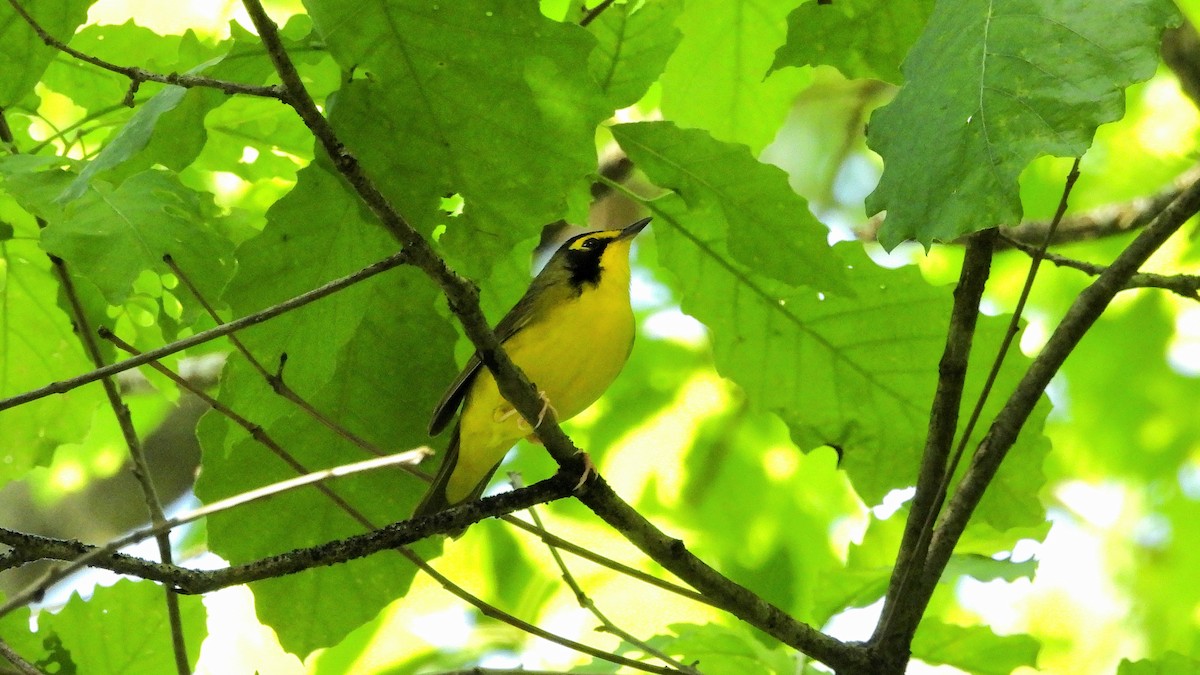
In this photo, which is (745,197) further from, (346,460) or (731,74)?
(346,460)

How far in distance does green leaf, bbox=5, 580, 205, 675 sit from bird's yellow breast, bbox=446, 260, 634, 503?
3.83 ft

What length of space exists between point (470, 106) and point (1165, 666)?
2492 mm

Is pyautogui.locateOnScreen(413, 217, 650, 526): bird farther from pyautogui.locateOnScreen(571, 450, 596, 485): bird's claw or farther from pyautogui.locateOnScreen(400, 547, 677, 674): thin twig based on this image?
pyautogui.locateOnScreen(571, 450, 596, 485): bird's claw

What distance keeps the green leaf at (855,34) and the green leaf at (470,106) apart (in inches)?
25.2

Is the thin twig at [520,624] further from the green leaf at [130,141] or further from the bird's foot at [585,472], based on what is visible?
the green leaf at [130,141]

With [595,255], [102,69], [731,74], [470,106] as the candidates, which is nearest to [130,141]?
[470,106]

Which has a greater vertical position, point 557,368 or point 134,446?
point 557,368

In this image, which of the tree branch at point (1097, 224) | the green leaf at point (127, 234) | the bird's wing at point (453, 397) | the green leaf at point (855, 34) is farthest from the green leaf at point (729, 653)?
the tree branch at point (1097, 224)

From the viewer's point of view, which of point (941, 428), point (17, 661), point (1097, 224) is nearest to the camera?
point (17, 661)

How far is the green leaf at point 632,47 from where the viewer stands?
10.7 ft

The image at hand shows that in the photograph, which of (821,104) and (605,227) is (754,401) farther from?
(821,104)

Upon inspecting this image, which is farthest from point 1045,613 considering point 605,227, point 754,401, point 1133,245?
point 1133,245

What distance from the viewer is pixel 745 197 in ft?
10.3

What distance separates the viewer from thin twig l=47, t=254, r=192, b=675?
3219mm
